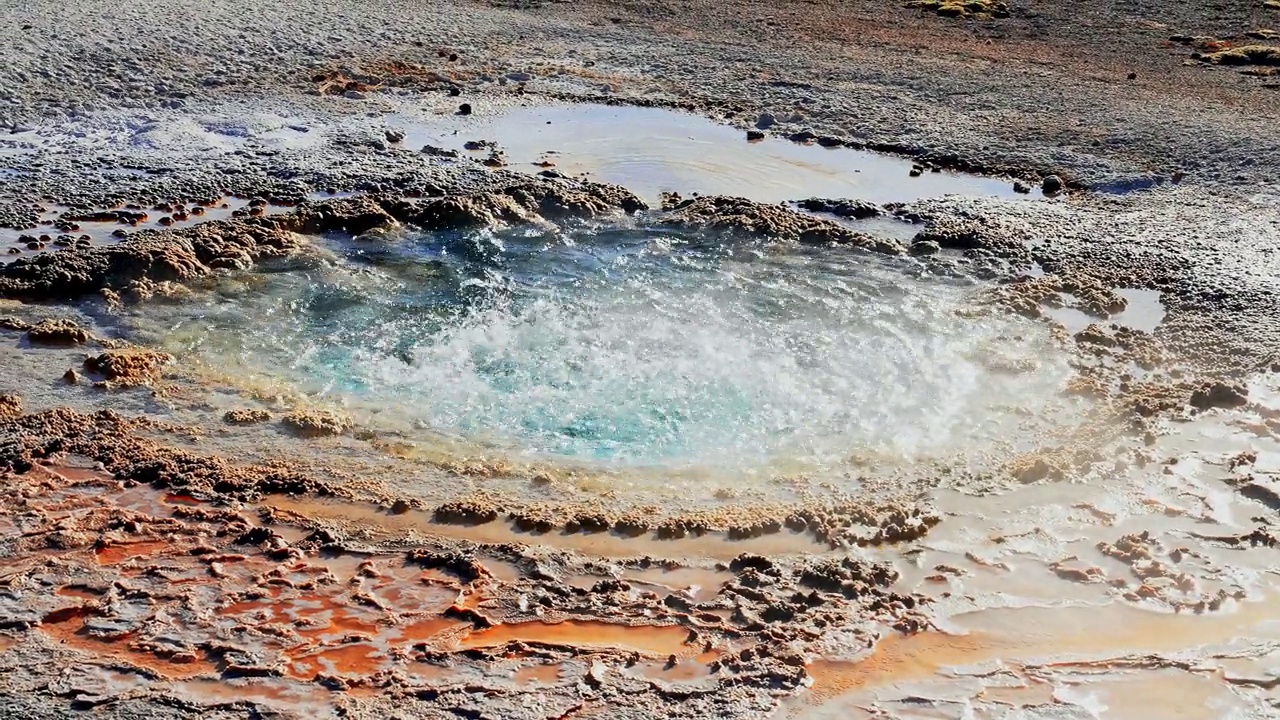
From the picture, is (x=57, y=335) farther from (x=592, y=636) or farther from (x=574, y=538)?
(x=592, y=636)

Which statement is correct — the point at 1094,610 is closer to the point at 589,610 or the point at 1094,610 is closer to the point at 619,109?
the point at 589,610

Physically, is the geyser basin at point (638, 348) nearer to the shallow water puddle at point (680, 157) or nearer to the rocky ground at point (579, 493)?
the rocky ground at point (579, 493)

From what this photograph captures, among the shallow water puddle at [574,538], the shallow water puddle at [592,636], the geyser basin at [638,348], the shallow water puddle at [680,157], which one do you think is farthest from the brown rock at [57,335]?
the shallow water puddle at [680,157]

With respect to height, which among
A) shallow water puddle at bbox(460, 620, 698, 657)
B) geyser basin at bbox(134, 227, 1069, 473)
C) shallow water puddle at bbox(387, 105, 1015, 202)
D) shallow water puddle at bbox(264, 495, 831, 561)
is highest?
shallow water puddle at bbox(387, 105, 1015, 202)

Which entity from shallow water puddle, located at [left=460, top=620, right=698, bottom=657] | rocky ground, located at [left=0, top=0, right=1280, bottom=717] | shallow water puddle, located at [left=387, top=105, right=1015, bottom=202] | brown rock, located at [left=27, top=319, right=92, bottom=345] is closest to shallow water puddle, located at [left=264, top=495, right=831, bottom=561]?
rocky ground, located at [left=0, top=0, right=1280, bottom=717]

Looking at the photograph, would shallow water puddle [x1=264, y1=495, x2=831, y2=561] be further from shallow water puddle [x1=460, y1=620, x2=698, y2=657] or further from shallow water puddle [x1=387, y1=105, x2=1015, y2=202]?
shallow water puddle [x1=387, y1=105, x2=1015, y2=202]

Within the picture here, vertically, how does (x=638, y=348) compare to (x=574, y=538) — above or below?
above

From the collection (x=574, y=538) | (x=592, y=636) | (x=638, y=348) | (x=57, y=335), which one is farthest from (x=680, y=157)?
(x=592, y=636)
